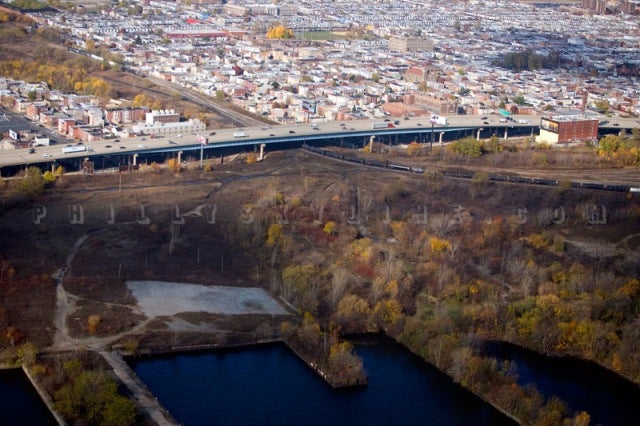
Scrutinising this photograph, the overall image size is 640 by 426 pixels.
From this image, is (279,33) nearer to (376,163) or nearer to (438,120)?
(438,120)

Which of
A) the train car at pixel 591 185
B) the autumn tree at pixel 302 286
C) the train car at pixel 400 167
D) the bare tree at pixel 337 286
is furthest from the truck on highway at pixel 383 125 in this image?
the bare tree at pixel 337 286

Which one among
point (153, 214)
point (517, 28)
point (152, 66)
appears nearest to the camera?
point (153, 214)

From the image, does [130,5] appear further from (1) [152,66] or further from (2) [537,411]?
(2) [537,411]

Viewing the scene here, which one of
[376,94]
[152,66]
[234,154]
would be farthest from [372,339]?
[152,66]

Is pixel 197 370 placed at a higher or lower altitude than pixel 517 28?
lower

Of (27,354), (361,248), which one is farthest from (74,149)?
(27,354)

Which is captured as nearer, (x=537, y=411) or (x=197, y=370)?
(x=537, y=411)
